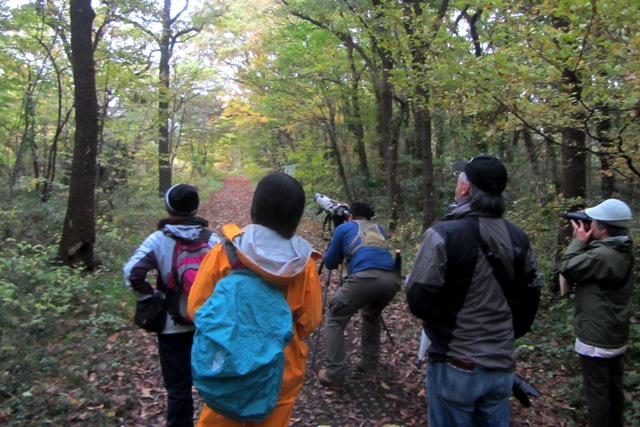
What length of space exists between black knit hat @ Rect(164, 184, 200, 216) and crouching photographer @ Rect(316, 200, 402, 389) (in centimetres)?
184

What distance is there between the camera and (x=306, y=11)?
12.1 meters

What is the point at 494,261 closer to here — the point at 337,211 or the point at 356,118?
the point at 337,211

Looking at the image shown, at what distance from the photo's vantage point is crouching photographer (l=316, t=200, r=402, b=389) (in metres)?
4.65

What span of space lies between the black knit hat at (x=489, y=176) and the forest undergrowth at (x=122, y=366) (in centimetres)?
278

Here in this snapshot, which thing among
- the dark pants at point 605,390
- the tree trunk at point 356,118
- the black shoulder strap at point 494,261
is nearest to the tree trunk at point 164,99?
the tree trunk at point 356,118

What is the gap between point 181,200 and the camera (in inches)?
134

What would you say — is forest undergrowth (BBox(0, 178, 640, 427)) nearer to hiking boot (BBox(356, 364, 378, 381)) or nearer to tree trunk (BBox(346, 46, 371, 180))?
hiking boot (BBox(356, 364, 378, 381))

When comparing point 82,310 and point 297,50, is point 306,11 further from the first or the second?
point 82,310

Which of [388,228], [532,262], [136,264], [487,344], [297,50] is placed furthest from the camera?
[297,50]

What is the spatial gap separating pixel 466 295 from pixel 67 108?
1462cm

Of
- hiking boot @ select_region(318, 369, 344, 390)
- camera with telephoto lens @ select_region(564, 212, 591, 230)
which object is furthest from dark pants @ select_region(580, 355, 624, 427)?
hiking boot @ select_region(318, 369, 344, 390)

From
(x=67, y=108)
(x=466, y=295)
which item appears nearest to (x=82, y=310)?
(x=466, y=295)

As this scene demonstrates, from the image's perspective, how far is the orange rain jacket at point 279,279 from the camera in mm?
2146

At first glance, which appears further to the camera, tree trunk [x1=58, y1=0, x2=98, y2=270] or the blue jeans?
tree trunk [x1=58, y1=0, x2=98, y2=270]
